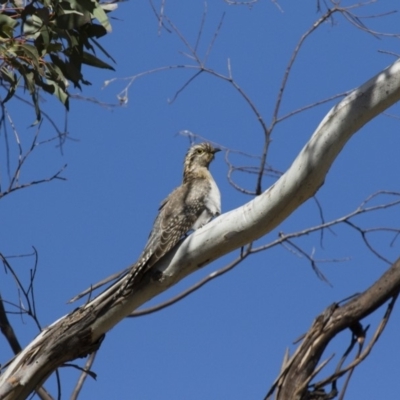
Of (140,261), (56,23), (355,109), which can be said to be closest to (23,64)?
(56,23)

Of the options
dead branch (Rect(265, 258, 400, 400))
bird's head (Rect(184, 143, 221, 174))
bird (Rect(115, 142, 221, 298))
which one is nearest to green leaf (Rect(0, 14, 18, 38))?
bird (Rect(115, 142, 221, 298))

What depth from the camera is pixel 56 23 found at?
4.72 metres

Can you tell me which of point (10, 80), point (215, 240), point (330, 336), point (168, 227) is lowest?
point (330, 336)

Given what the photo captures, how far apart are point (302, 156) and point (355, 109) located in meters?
0.27

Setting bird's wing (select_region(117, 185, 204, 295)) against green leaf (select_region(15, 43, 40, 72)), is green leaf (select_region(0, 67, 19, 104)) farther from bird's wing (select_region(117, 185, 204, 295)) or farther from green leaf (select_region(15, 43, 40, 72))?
bird's wing (select_region(117, 185, 204, 295))

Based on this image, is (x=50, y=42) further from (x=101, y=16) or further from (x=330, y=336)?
(x=330, y=336)

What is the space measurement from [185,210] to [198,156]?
49.4 inches

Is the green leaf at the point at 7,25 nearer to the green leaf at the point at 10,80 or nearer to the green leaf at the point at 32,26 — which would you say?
the green leaf at the point at 32,26

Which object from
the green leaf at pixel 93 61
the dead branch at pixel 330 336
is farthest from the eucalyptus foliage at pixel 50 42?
the dead branch at pixel 330 336

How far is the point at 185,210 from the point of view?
5832mm

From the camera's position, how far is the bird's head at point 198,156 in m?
7.01

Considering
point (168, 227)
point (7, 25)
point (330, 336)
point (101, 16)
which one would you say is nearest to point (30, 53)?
point (7, 25)

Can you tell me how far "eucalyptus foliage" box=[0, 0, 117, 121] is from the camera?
15.3ft

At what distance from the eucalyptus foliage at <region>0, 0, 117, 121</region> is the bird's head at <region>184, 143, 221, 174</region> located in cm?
204
